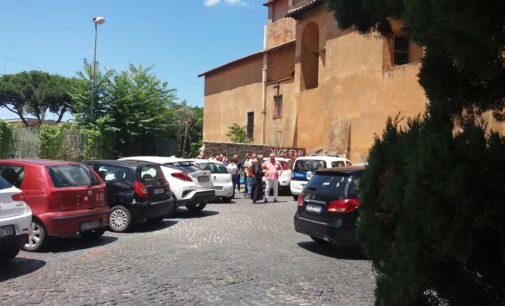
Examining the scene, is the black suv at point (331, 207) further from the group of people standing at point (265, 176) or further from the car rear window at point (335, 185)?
the group of people standing at point (265, 176)

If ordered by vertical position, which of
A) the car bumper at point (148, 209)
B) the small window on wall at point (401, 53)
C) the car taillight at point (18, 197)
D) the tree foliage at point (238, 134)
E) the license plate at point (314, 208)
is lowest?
the car bumper at point (148, 209)

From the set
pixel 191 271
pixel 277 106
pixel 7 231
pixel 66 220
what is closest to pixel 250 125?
pixel 277 106

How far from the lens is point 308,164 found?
18.3 m

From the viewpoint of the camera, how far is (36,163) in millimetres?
8711

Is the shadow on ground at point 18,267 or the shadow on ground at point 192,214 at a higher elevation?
the shadow on ground at point 192,214

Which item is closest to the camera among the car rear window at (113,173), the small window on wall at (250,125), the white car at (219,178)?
the car rear window at (113,173)

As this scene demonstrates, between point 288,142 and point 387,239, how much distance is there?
2606 cm

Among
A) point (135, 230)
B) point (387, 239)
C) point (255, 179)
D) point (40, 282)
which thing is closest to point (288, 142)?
point (255, 179)

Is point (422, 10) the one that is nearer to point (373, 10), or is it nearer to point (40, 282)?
point (373, 10)

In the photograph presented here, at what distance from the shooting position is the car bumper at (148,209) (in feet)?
35.7

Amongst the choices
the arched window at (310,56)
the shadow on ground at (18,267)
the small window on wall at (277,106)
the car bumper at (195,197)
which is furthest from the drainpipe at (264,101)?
the shadow on ground at (18,267)

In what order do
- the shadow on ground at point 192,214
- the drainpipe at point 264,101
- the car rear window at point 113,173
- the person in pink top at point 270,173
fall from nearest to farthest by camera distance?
the car rear window at point 113,173 → the shadow on ground at point 192,214 → the person in pink top at point 270,173 → the drainpipe at point 264,101

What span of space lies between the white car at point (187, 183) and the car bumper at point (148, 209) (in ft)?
5.55

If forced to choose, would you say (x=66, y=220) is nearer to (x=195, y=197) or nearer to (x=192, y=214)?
(x=195, y=197)
